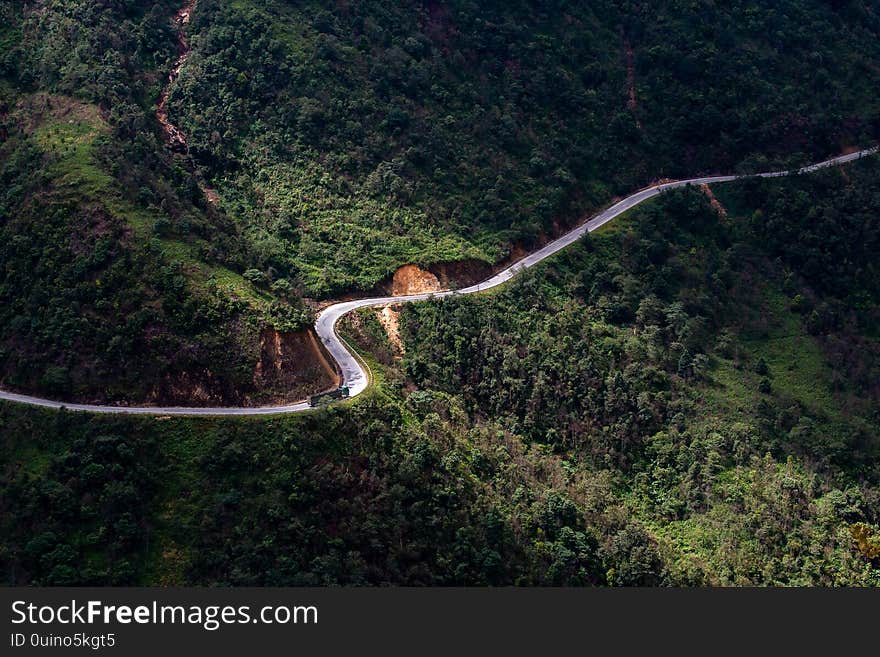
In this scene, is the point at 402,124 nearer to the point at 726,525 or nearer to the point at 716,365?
the point at 716,365

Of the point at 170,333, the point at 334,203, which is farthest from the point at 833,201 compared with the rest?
the point at 170,333

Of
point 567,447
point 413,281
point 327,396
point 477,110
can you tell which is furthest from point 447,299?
point 477,110

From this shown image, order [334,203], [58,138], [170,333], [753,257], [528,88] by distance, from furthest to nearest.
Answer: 1. [528,88]
2. [753,257]
3. [334,203]
4. [58,138]
5. [170,333]

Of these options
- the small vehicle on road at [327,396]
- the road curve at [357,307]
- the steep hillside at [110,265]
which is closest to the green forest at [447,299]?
the steep hillside at [110,265]

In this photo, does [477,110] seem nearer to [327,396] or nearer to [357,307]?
[357,307]

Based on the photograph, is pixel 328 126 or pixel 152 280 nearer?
pixel 152 280

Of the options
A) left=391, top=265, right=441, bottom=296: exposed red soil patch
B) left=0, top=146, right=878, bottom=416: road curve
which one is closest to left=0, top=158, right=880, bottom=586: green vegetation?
left=0, top=146, right=878, bottom=416: road curve

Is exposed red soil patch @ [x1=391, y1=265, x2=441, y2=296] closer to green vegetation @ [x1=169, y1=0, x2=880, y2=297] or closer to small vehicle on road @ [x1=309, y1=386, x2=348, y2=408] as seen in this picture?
green vegetation @ [x1=169, y1=0, x2=880, y2=297]
